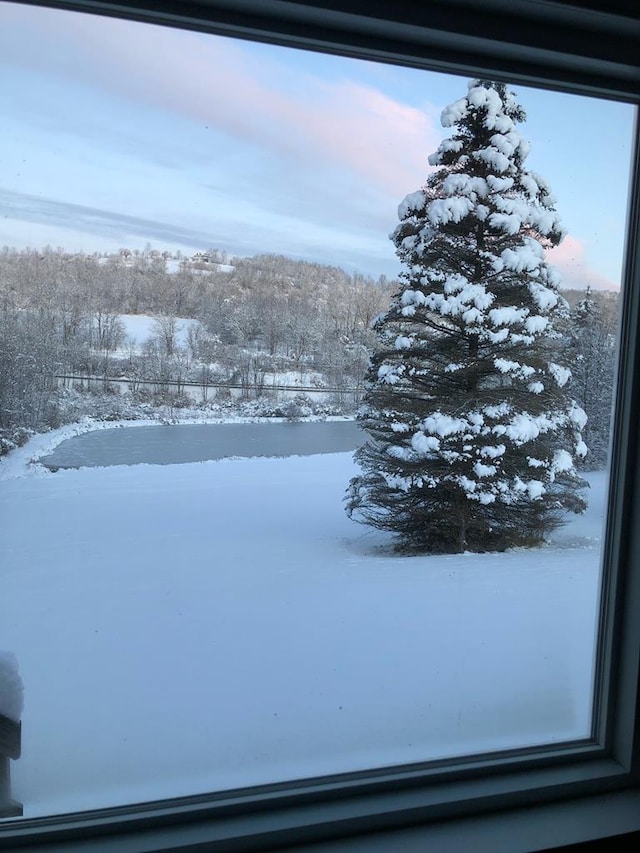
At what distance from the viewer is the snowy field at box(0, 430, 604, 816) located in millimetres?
1256

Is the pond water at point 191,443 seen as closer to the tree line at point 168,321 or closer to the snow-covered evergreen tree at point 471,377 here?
the tree line at point 168,321

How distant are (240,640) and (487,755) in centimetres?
104

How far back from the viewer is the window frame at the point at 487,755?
0.91m

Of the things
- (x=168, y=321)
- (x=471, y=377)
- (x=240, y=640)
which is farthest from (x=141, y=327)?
(x=471, y=377)

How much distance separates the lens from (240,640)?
2025mm

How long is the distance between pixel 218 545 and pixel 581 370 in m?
1.66

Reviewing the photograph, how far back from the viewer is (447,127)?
7.52 feet

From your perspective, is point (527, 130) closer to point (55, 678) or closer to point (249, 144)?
point (249, 144)

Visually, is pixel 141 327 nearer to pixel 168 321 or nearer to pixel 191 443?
pixel 168 321

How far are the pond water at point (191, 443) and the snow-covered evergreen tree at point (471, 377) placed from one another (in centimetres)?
71

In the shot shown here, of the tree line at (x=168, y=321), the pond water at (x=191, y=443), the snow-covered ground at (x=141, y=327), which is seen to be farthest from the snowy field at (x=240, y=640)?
the snow-covered ground at (x=141, y=327)

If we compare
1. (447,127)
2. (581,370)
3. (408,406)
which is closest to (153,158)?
(447,127)

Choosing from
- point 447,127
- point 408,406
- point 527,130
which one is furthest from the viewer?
point 408,406

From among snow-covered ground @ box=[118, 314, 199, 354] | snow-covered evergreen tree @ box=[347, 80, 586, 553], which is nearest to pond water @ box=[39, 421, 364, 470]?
snow-covered ground @ box=[118, 314, 199, 354]
